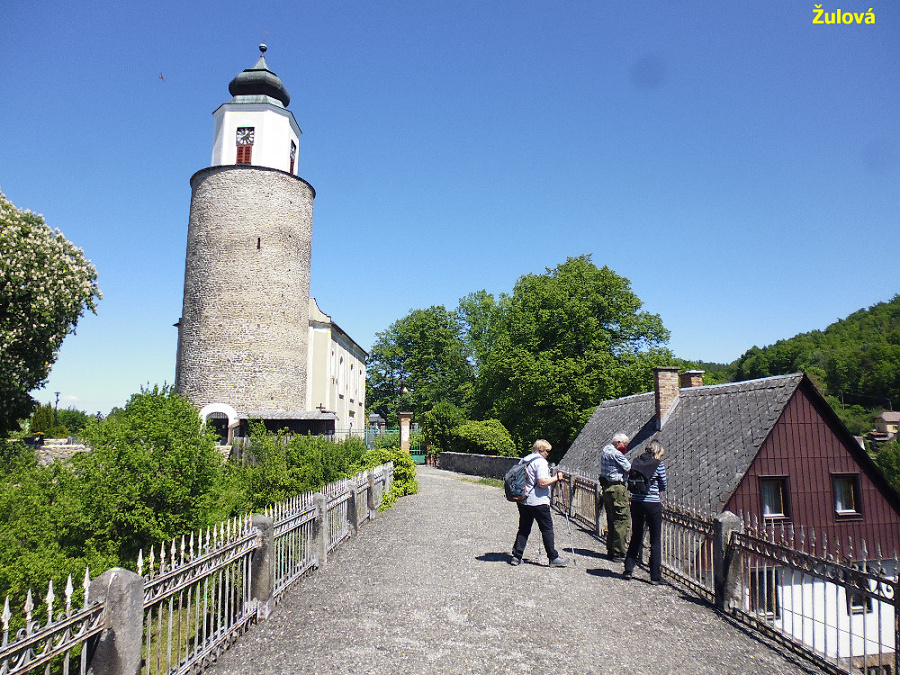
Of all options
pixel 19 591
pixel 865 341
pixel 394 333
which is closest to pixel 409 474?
pixel 19 591

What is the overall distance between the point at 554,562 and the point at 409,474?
10.7 metres

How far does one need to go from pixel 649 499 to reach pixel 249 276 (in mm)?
26700

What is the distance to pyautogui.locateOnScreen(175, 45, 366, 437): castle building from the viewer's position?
1164 inches

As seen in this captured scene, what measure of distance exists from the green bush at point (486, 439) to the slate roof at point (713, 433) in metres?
10.4

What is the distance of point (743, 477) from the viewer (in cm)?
1463

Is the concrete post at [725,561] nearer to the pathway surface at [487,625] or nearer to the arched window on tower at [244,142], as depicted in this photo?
the pathway surface at [487,625]

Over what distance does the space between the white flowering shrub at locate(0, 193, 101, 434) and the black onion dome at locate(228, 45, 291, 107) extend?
1710 centimetres

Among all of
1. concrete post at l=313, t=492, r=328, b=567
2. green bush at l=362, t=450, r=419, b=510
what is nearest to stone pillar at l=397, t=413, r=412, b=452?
green bush at l=362, t=450, r=419, b=510

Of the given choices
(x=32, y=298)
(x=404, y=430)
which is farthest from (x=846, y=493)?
(x=32, y=298)

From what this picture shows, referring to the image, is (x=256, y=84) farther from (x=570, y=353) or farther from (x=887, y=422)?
(x=887, y=422)

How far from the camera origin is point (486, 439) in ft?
100

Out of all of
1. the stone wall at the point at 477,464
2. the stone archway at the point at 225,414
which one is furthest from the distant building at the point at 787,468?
the stone archway at the point at 225,414

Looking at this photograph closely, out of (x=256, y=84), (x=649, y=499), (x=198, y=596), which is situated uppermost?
(x=256, y=84)

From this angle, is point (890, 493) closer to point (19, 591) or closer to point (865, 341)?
point (19, 591)
